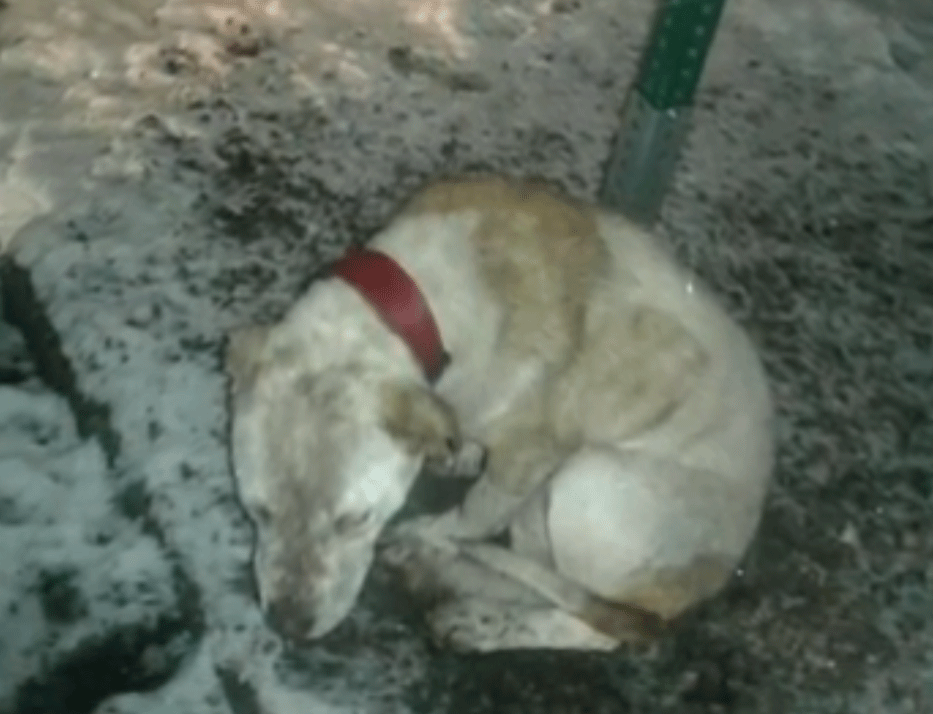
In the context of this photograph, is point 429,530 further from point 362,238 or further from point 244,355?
point 362,238

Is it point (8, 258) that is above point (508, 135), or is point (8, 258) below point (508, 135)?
below

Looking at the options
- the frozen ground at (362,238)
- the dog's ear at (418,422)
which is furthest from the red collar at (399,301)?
the frozen ground at (362,238)

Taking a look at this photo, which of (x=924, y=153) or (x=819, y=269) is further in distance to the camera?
(x=924, y=153)

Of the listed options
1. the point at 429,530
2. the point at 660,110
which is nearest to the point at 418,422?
the point at 429,530

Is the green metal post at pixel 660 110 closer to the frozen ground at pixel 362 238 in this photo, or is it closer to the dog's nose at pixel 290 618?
the frozen ground at pixel 362 238

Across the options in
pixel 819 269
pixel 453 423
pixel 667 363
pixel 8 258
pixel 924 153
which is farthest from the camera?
pixel 924 153

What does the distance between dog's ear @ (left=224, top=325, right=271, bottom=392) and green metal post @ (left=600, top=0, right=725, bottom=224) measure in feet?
4.38

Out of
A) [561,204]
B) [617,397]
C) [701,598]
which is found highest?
[561,204]

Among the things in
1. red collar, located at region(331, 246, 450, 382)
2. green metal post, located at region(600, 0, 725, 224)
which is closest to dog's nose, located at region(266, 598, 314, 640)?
red collar, located at region(331, 246, 450, 382)

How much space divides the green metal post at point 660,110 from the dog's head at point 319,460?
1276mm

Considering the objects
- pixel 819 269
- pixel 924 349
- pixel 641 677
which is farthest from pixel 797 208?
pixel 641 677

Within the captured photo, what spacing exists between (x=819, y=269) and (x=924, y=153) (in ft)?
2.64

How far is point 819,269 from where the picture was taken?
4453mm

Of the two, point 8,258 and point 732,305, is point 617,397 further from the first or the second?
point 8,258
